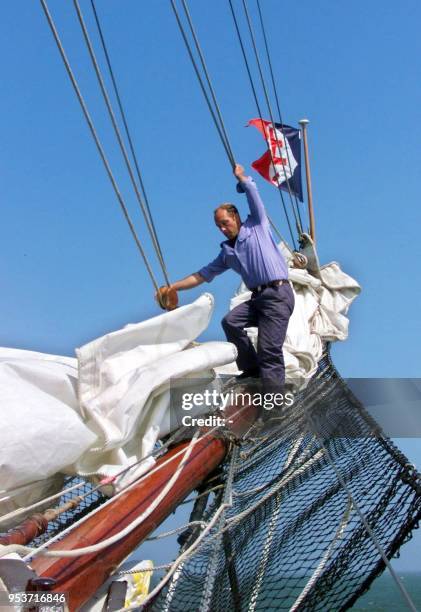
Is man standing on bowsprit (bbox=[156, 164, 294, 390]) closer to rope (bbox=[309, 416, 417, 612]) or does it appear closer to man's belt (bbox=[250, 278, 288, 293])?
man's belt (bbox=[250, 278, 288, 293])

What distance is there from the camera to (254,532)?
3.24 metres

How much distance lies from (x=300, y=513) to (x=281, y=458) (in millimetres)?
361

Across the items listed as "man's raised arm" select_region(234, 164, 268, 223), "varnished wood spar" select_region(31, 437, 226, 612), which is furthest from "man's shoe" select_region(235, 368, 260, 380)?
"varnished wood spar" select_region(31, 437, 226, 612)

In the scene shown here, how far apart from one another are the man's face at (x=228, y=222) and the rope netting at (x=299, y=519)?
0.93m

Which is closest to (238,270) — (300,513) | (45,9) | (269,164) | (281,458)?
(281,458)

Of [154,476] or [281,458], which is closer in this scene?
[154,476]

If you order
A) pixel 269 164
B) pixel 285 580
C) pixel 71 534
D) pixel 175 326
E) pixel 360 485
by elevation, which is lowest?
pixel 285 580

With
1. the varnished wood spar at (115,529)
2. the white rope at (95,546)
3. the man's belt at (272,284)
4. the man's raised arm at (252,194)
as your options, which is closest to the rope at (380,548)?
the varnished wood spar at (115,529)

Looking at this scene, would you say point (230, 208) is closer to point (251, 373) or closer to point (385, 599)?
point (251, 373)

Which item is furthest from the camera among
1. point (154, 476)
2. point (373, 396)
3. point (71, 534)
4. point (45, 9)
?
point (373, 396)

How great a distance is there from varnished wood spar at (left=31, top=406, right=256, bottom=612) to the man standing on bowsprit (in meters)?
0.80

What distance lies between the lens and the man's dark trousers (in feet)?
11.3

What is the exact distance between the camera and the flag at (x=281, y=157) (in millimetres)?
7113

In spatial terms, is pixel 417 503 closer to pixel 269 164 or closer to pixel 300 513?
pixel 300 513
